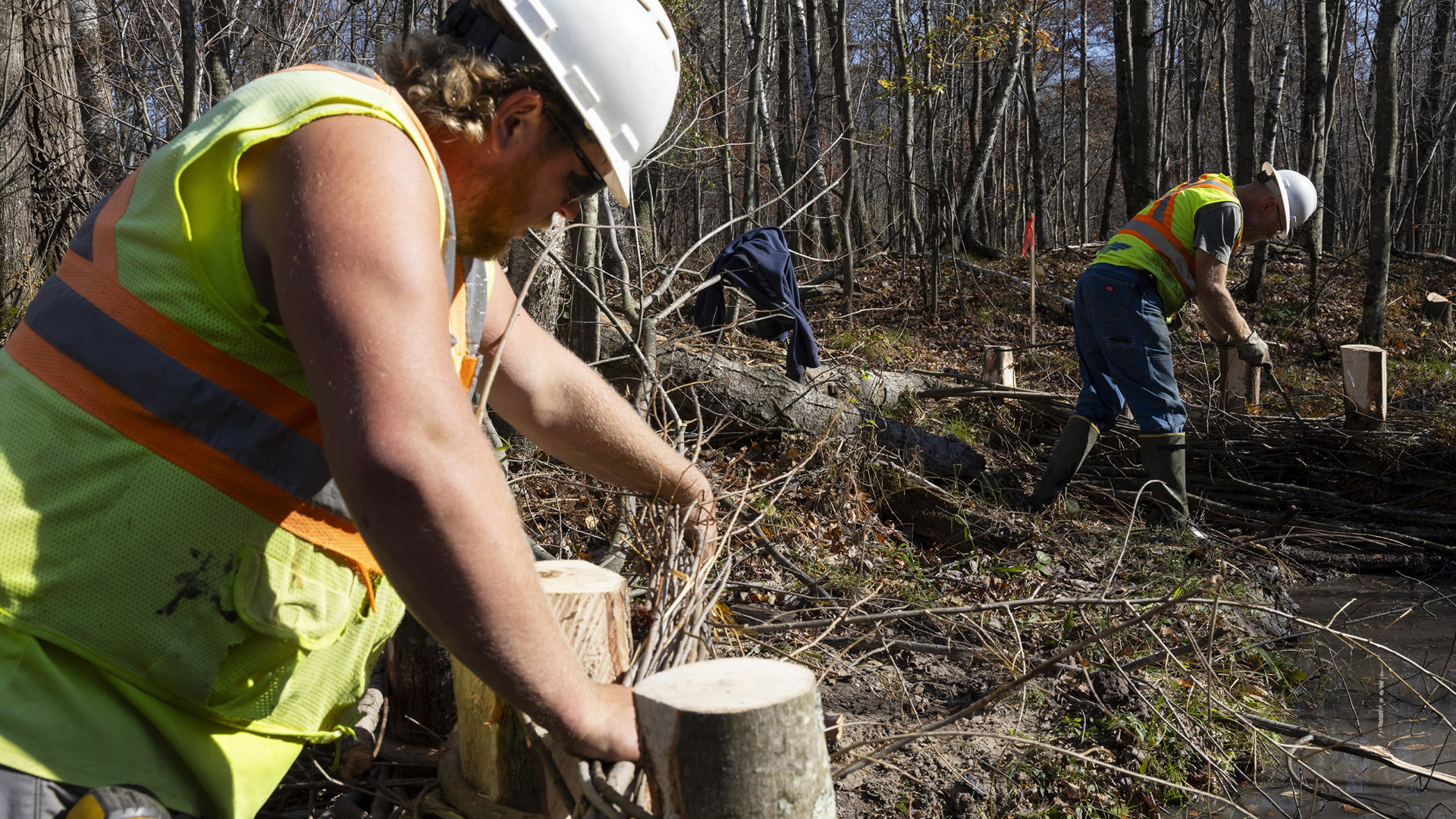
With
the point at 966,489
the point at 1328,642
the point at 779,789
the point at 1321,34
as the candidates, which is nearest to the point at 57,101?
the point at 966,489

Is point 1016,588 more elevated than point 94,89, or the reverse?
point 94,89

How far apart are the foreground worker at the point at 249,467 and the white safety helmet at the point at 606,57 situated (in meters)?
0.13

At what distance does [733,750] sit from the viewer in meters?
1.28

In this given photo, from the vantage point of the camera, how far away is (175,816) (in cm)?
125

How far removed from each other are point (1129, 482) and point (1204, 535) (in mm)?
957

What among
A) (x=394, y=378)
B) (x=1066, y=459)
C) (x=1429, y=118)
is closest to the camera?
(x=394, y=378)

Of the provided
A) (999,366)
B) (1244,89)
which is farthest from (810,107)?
(999,366)

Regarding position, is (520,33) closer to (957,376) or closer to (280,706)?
(280,706)

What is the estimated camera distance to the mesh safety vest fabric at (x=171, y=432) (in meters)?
1.15

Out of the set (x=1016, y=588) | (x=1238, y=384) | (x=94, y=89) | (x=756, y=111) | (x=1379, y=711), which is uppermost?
(x=756, y=111)

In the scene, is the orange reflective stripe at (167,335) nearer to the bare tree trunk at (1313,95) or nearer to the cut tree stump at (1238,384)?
the cut tree stump at (1238,384)

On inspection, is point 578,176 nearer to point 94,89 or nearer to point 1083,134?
point 94,89

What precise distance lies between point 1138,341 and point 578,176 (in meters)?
4.83

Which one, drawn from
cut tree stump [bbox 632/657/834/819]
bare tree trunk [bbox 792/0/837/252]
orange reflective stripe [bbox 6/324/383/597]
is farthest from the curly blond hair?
bare tree trunk [bbox 792/0/837/252]
